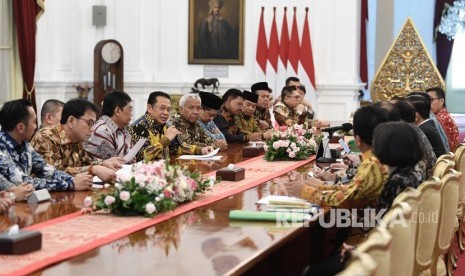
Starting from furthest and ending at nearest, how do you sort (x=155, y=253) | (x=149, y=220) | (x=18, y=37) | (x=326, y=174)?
(x=18, y=37)
(x=326, y=174)
(x=149, y=220)
(x=155, y=253)

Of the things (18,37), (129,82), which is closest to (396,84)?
(129,82)

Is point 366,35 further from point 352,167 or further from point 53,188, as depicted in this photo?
point 53,188

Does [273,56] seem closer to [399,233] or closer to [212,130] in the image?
[212,130]

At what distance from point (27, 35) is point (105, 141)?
5.28 metres

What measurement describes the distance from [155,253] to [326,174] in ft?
7.58

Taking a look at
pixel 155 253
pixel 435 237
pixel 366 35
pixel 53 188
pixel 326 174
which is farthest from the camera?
pixel 366 35

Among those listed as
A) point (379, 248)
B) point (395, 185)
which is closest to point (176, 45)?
point (395, 185)

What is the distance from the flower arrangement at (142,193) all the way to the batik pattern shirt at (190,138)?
3016 millimetres

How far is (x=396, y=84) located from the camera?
11359 millimetres

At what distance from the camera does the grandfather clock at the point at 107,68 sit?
12.4m

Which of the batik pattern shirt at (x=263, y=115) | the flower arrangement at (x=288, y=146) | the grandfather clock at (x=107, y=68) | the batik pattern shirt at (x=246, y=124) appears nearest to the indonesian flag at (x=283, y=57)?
the grandfather clock at (x=107, y=68)

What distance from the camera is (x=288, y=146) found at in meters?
6.48

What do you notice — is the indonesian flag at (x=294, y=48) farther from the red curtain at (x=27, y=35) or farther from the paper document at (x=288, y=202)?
the paper document at (x=288, y=202)

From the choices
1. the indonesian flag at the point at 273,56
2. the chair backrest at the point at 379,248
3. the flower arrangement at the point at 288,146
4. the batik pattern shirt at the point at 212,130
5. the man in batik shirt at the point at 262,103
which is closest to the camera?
the chair backrest at the point at 379,248
